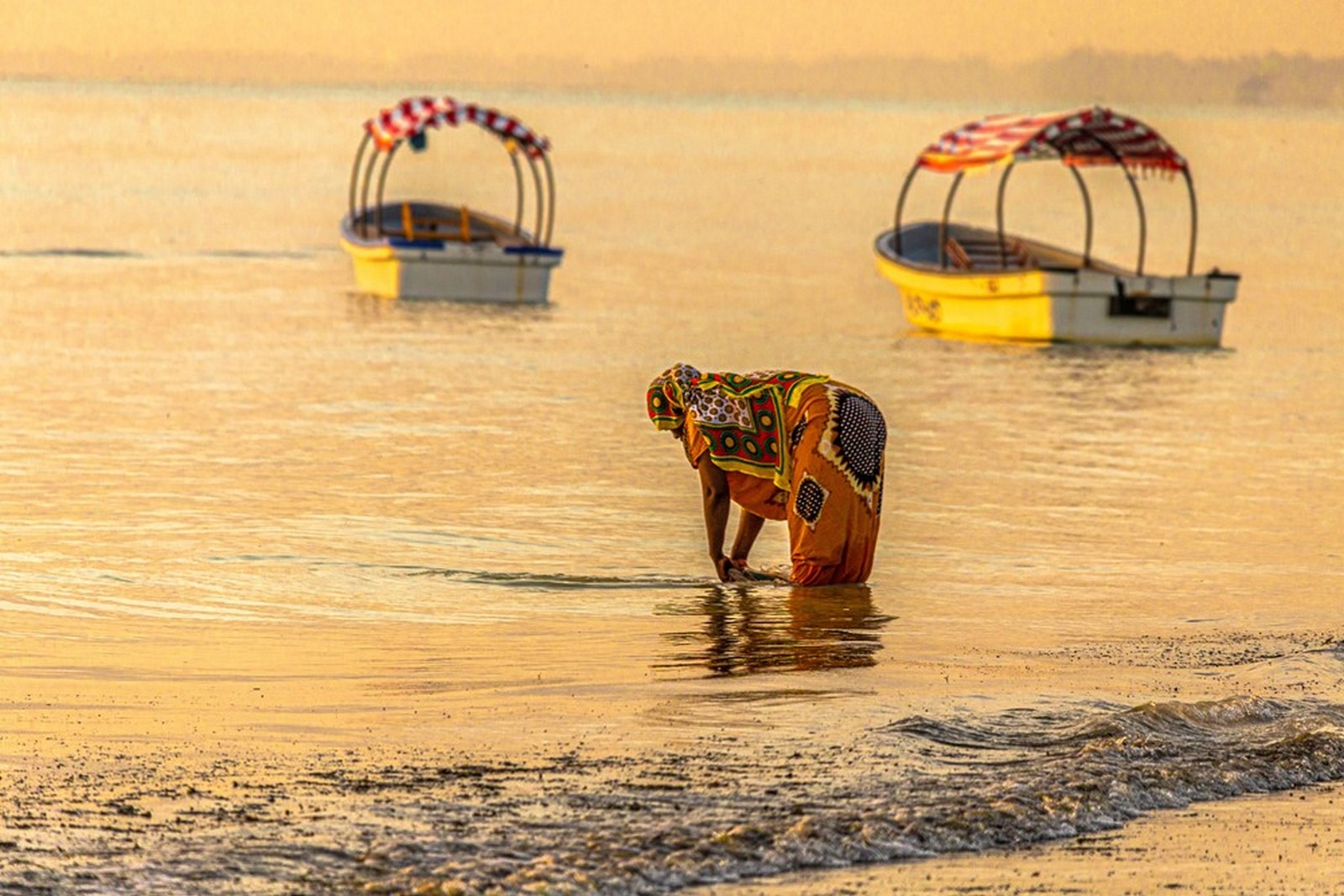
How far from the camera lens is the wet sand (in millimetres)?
5543

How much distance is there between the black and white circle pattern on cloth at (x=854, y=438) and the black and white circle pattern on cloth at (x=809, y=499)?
119mm

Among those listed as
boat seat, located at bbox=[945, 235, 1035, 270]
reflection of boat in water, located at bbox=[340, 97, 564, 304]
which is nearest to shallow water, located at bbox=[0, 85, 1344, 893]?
reflection of boat in water, located at bbox=[340, 97, 564, 304]

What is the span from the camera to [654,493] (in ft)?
43.7

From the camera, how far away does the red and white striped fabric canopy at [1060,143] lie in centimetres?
2530

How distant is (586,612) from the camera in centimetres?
923

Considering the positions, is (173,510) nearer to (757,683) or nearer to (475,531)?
(475,531)

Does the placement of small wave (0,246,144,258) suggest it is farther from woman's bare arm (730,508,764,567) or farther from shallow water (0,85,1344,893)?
woman's bare arm (730,508,764,567)

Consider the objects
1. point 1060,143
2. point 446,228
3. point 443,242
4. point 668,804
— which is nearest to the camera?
point 668,804

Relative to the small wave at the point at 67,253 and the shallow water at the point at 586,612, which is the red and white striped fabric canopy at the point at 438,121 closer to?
the shallow water at the point at 586,612

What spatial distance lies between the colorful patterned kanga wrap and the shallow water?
2.01 feet

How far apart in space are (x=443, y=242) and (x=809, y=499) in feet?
60.1

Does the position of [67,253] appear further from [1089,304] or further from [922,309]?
[1089,304]

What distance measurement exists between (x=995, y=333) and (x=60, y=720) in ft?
62.1

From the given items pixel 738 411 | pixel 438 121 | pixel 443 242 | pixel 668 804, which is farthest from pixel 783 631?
pixel 438 121
